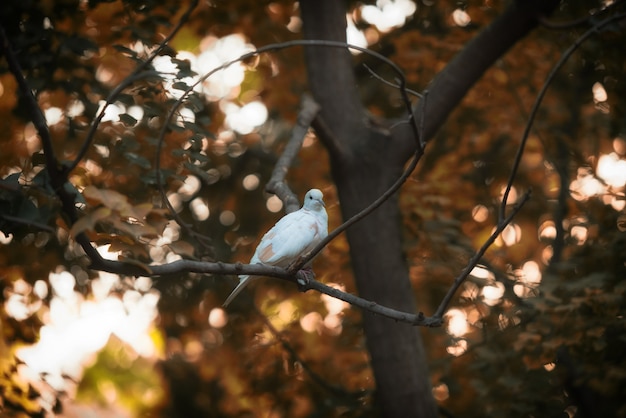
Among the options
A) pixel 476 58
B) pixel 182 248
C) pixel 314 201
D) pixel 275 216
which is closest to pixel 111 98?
pixel 182 248

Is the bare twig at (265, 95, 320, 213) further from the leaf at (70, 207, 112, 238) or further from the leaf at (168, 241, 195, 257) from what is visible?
the leaf at (70, 207, 112, 238)

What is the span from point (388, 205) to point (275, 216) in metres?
1.75

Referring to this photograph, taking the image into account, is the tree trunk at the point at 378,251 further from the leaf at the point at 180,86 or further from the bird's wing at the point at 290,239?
the leaf at the point at 180,86

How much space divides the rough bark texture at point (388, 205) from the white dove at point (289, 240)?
956 millimetres

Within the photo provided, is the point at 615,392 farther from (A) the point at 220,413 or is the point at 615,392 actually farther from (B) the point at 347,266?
(A) the point at 220,413

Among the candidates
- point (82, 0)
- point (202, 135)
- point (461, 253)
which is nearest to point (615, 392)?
point (461, 253)

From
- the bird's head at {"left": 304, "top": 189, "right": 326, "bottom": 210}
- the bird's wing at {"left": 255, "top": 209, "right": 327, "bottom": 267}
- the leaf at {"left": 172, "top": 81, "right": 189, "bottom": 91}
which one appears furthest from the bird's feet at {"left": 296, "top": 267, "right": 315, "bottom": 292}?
the leaf at {"left": 172, "top": 81, "right": 189, "bottom": 91}

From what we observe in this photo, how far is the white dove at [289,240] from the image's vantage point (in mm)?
2912

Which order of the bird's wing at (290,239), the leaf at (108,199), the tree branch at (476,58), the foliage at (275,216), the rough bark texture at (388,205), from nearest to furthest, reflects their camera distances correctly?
the leaf at (108,199)
the bird's wing at (290,239)
the foliage at (275,216)
the tree branch at (476,58)
the rough bark texture at (388,205)

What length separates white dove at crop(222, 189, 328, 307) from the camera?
2912 mm

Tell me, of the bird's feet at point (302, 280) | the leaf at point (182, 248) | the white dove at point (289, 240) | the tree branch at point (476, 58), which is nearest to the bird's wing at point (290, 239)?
the white dove at point (289, 240)

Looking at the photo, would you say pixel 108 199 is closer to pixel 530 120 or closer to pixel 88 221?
pixel 88 221

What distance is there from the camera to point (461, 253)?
4.31 meters

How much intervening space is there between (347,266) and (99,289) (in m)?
1.80
